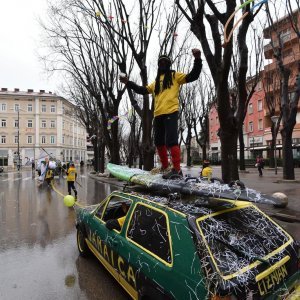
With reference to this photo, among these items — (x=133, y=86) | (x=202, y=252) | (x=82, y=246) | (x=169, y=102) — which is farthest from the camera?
(x=133, y=86)

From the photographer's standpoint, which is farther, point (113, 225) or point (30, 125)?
point (30, 125)

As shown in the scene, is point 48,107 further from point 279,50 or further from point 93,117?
point 279,50

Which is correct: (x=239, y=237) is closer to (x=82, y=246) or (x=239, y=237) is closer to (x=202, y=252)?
(x=202, y=252)

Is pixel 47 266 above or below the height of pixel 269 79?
below

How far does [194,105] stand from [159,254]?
3059 cm

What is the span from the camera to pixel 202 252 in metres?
2.54

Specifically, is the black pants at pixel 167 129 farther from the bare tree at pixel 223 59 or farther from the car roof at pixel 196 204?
the bare tree at pixel 223 59

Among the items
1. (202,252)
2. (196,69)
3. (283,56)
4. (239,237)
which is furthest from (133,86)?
(283,56)

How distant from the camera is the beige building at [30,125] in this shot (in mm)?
76188

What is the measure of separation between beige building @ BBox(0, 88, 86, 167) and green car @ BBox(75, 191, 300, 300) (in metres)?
74.5

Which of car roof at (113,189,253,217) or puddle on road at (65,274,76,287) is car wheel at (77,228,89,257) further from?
car roof at (113,189,253,217)

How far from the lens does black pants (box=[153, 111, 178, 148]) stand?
5.08 m

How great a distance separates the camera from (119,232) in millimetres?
3770

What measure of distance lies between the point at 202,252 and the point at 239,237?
56 centimetres
